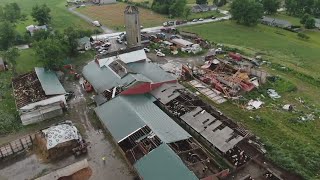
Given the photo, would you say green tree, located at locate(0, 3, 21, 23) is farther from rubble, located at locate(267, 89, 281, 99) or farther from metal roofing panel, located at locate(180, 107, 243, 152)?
rubble, located at locate(267, 89, 281, 99)

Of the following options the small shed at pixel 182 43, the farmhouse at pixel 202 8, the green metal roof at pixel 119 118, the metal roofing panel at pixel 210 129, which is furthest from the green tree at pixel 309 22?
the green metal roof at pixel 119 118

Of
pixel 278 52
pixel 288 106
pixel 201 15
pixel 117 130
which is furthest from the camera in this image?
pixel 201 15

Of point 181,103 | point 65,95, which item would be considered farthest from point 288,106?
point 65,95

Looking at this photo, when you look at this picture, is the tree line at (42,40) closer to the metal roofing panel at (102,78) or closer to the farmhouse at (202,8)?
the metal roofing panel at (102,78)

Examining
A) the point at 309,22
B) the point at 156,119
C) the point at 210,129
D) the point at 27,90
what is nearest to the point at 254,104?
the point at 210,129

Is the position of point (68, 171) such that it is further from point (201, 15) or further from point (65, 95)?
point (201, 15)

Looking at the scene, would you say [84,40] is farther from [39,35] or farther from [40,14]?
[40,14]
